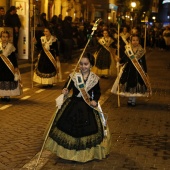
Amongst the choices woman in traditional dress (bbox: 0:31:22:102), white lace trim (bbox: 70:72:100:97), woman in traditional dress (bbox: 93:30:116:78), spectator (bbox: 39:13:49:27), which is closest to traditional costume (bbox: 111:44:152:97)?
woman in traditional dress (bbox: 0:31:22:102)

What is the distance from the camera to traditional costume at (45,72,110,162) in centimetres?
667

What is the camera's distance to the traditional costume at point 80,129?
263 inches

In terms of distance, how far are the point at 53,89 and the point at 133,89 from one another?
11.1 feet

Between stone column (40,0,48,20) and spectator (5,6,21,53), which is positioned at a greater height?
stone column (40,0,48,20)

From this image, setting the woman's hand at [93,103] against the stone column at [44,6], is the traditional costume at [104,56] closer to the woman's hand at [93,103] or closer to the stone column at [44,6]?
Answer: the woman's hand at [93,103]

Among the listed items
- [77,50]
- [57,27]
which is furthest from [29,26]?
[77,50]

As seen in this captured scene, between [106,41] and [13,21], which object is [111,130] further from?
[13,21]

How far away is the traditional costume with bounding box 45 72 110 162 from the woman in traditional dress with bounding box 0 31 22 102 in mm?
4588

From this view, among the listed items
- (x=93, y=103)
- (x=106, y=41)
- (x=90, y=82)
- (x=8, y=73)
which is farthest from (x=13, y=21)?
(x=93, y=103)

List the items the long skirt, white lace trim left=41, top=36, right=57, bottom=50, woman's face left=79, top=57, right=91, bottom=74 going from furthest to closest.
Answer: white lace trim left=41, top=36, right=57, bottom=50 < woman's face left=79, top=57, right=91, bottom=74 < the long skirt

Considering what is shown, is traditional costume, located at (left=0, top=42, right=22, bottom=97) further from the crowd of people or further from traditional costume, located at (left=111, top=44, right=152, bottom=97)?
traditional costume, located at (left=111, top=44, right=152, bottom=97)

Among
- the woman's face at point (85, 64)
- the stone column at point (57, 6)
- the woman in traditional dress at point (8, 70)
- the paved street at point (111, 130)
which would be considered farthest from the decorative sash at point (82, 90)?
the stone column at point (57, 6)

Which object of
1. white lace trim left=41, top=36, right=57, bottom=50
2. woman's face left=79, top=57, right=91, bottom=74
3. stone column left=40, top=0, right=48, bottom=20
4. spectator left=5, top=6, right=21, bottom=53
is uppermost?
stone column left=40, top=0, right=48, bottom=20

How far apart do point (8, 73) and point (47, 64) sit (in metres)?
3.08
